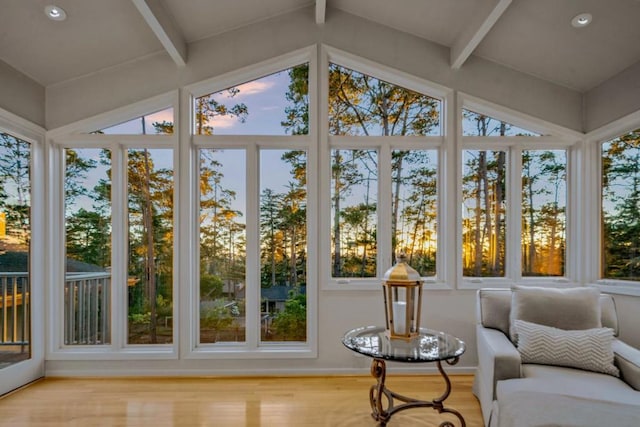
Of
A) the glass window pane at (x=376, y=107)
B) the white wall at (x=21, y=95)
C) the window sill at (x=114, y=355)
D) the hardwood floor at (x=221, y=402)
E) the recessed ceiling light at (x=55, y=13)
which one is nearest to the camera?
the hardwood floor at (x=221, y=402)

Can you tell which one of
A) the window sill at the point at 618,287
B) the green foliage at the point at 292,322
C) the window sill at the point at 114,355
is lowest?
the window sill at the point at 114,355

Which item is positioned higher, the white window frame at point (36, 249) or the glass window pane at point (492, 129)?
the glass window pane at point (492, 129)

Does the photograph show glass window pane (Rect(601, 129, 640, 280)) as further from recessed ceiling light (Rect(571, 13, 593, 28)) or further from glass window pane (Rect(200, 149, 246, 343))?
glass window pane (Rect(200, 149, 246, 343))

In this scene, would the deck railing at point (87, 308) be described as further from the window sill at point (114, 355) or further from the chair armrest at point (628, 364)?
the chair armrest at point (628, 364)

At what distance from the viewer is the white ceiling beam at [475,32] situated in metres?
2.78

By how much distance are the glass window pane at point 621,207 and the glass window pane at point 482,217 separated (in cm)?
86

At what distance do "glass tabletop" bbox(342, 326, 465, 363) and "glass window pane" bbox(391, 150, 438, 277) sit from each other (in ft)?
3.62

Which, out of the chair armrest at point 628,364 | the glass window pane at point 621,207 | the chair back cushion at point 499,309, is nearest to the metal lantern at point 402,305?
the chair back cushion at point 499,309

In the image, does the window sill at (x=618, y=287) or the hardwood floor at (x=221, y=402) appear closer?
the hardwood floor at (x=221, y=402)

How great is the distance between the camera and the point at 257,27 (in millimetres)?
3633

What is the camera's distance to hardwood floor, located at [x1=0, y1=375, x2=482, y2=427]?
2.65 metres

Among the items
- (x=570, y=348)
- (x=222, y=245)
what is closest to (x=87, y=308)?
(x=222, y=245)

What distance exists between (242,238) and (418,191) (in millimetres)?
1752

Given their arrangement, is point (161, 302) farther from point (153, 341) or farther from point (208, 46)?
point (208, 46)
